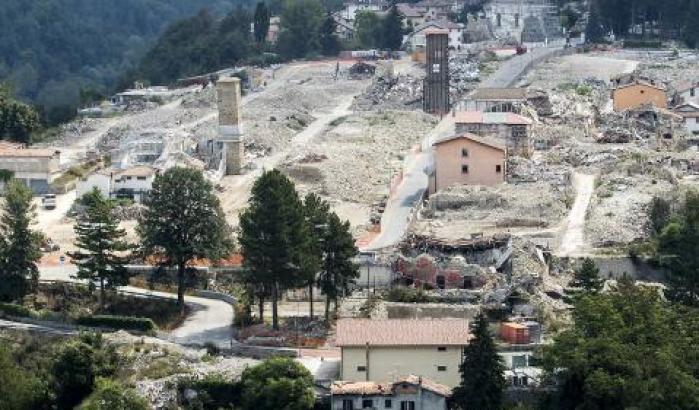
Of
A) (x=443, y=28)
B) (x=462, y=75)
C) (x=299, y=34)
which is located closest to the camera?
(x=462, y=75)

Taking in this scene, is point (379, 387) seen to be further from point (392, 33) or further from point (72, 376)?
point (392, 33)

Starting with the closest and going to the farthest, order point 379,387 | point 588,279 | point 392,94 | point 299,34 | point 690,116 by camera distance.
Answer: point 379,387
point 588,279
point 690,116
point 392,94
point 299,34

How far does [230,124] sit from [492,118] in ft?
28.2

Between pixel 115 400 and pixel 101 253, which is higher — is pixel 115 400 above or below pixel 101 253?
below

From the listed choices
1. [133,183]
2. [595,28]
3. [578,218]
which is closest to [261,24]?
[595,28]

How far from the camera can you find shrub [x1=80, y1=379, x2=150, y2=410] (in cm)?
2906

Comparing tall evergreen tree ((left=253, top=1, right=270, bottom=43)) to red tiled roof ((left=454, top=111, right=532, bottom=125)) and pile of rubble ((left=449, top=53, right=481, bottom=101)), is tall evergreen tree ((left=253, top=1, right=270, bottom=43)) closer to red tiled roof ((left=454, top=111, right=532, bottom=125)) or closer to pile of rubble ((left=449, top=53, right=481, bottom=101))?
pile of rubble ((left=449, top=53, right=481, bottom=101))

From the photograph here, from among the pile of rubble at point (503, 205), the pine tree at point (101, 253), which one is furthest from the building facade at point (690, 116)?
the pine tree at point (101, 253)

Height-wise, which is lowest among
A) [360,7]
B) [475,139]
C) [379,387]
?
[379,387]

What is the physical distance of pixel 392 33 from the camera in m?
82.5

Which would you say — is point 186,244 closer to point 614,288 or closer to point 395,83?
point 614,288

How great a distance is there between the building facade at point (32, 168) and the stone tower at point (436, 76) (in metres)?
19.7

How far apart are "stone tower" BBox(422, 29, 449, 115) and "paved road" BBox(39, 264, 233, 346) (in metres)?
29.6

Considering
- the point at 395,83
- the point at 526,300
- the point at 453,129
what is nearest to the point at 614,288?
the point at 526,300
